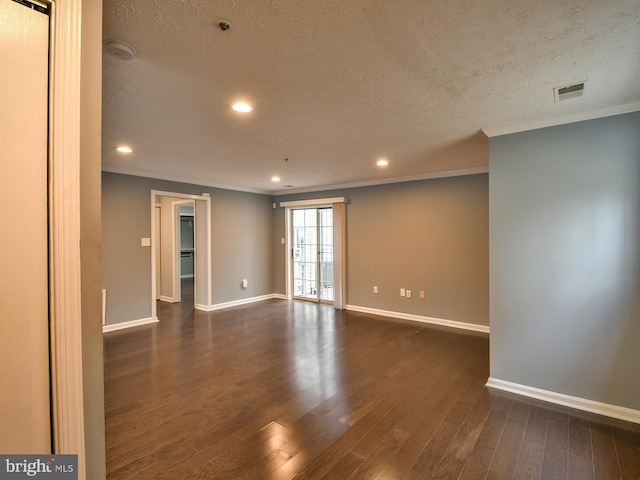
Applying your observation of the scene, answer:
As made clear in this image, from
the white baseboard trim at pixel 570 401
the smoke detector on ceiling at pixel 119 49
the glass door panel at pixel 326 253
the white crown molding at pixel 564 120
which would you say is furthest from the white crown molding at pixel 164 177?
the white baseboard trim at pixel 570 401

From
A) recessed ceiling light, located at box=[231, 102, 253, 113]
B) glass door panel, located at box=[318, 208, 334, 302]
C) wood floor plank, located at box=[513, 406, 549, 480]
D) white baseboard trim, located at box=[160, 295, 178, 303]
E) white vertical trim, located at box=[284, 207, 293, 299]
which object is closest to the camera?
wood floor plank, located at box=[513, 406, 549, 480]

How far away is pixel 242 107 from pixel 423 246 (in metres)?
3.73

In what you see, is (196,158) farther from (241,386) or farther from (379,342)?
(379,342)

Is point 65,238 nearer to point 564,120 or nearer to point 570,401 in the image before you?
point 564,120

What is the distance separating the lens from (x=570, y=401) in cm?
254

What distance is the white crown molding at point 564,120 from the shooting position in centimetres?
233

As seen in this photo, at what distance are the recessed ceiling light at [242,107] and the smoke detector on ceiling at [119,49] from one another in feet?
2.42

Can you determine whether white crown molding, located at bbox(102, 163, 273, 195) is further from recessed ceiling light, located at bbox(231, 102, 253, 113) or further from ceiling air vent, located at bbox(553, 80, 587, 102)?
ceiling air vent, located at bbox(553, 80, 587, 102)

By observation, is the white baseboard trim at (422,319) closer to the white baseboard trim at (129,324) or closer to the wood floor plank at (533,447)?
the wood floor plank at (533,447)

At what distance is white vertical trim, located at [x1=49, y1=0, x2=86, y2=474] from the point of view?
746 mm

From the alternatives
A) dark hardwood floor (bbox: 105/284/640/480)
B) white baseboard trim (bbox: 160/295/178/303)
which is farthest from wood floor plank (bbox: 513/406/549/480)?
white baseboard trim (bbox: 160/295/178/303)

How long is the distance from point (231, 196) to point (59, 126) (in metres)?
5.54

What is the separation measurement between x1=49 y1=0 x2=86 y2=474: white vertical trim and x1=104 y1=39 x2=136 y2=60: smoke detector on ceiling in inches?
35.6

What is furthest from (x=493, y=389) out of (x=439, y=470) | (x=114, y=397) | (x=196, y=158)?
(x=196, y=158)
